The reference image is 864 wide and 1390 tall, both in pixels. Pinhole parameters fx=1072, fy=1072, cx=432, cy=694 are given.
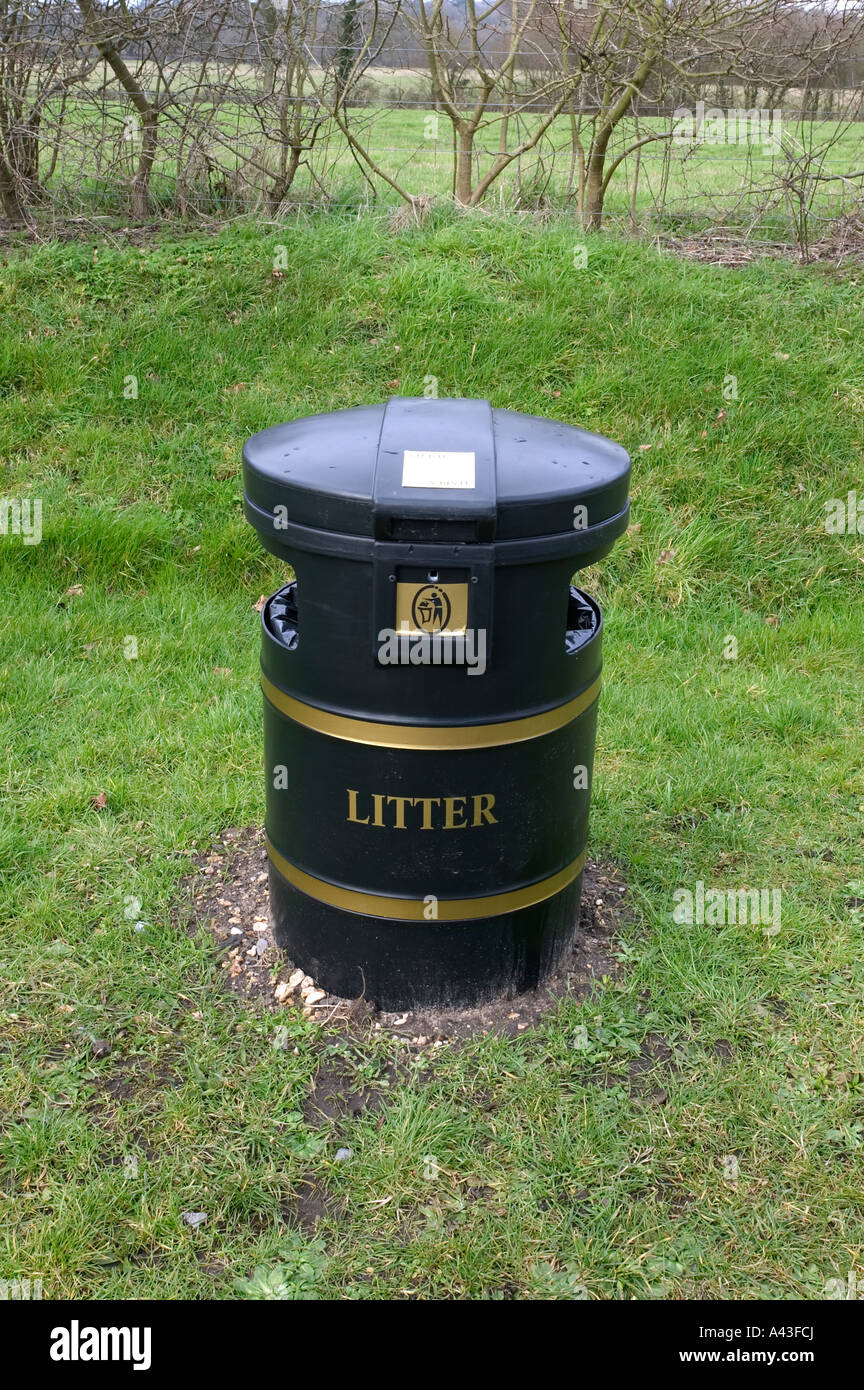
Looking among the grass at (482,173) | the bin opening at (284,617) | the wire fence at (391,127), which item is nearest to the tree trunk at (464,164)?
the wire fence at (391,127)

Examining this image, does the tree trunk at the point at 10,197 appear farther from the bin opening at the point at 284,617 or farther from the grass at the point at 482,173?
the bin opening at the point at 284,617

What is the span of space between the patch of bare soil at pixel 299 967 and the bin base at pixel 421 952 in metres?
0.04

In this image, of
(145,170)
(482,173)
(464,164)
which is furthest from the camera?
(482,173)

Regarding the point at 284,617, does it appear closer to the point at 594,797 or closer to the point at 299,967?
the point at 299,967

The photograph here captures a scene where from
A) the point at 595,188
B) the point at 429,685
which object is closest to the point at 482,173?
the point at 595,188

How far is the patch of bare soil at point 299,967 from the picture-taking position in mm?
2879

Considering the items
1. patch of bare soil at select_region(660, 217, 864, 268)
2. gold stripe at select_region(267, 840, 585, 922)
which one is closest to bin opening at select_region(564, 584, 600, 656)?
gold stripe at select_region(267, 840, 585, 922)

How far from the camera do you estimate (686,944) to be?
3.23 meters

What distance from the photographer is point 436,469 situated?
2.33 m

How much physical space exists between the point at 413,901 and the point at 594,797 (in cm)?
146

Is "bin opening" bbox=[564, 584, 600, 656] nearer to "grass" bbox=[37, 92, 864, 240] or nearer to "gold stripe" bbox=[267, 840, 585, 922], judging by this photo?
"gold stripe" bbox=[267, 840, 585, 922]

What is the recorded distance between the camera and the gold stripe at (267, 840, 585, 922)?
2686 millimetres

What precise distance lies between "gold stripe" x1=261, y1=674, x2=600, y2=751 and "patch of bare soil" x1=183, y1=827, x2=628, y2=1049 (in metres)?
0.80

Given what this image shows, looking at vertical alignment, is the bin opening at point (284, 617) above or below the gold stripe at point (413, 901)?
above
